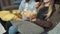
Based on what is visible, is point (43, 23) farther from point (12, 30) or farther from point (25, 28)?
point (12, 30)

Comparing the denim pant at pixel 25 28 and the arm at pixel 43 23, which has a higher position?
the arm at pixel 43 23

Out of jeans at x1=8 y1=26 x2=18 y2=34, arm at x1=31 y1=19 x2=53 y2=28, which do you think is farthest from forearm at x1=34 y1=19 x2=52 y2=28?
jeans at x1=8 y1=26 x2=18 y2=34

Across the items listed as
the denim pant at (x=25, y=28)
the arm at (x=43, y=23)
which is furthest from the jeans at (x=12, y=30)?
the arm at (x=43, y=23)

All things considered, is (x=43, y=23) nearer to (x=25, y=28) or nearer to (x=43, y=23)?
(x=43, y=23)

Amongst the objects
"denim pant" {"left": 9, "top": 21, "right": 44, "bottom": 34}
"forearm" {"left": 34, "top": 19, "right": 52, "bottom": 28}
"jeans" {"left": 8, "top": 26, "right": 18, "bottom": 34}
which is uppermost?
"forearm" {"left": 34, "top": 19, "right": 52, "bottom": 28}

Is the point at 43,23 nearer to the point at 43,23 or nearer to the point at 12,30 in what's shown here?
the point at 43,23

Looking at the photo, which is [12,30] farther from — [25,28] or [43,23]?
[43,23]

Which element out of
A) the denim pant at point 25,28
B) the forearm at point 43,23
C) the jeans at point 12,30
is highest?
the forearm at point 43,23

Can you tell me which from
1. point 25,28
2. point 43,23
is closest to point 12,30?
point 25,28

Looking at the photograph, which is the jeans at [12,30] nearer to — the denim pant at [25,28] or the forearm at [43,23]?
the denim pant at [25,28]

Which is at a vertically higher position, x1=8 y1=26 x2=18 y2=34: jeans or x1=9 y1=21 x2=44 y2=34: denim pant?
x1=9 y1=21 x2=44 y2=34: denim pant

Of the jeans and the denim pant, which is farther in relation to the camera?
the jeans

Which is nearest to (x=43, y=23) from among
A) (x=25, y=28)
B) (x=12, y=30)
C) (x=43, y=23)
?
(x=43, y=23)

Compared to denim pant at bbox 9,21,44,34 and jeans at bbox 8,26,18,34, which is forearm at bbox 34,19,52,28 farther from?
jeans at bbox 8,26,18,34
